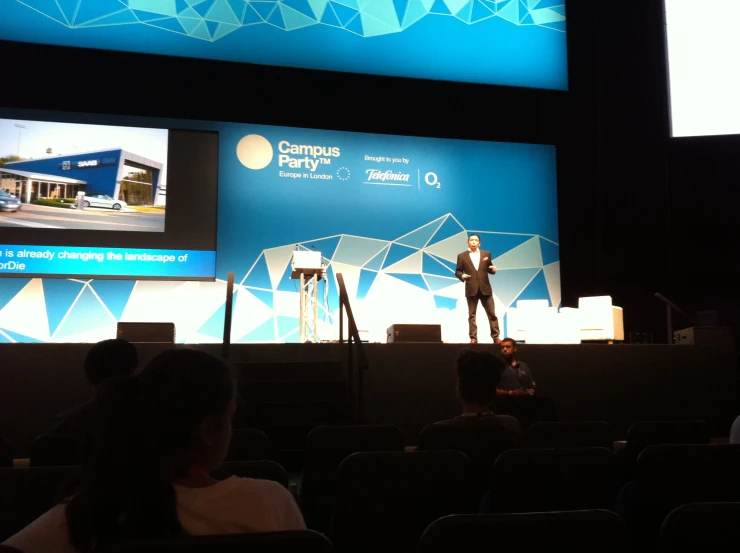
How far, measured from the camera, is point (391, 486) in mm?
2332

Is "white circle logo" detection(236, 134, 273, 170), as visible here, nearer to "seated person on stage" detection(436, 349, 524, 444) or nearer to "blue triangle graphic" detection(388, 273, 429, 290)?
"blue triangle graphic" detection(388, 273, 429, 290)

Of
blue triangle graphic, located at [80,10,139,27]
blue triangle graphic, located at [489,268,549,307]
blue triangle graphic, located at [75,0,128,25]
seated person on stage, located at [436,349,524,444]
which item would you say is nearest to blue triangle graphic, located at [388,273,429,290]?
blue triangle graphic, located at [489,268,549,307]

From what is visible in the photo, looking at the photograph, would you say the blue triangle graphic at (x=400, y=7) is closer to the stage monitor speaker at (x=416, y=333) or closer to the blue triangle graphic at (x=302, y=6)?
the blue triangle graphic at (x=302, y=6)

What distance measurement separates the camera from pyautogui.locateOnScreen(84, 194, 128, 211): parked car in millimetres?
8852

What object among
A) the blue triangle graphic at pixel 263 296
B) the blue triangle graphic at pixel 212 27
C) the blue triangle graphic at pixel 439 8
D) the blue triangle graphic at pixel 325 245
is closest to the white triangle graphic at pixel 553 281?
the blue triangle graphic at pixel 325 245

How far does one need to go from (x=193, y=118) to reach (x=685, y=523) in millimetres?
8900

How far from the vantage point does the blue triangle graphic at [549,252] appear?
10375mm

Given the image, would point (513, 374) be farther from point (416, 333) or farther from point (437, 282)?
point (437, 282)

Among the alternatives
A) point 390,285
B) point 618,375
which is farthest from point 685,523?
point 390,285

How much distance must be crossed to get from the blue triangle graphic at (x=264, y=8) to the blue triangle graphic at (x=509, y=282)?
454 cm

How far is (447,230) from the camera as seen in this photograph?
1016 centimetres

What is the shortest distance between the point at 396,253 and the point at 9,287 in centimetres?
483

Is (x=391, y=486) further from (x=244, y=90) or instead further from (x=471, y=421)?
(x=244, y=90)

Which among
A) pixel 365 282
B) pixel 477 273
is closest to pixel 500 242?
pixel 477 273
